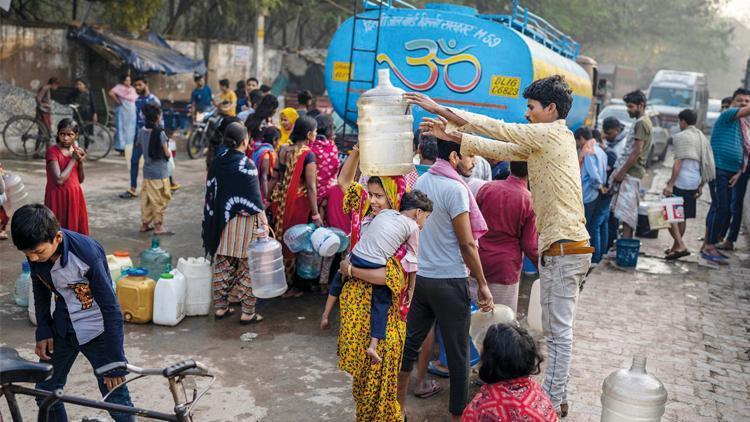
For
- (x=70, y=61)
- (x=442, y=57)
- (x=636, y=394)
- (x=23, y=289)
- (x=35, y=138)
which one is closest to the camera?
(x=636, y=394)

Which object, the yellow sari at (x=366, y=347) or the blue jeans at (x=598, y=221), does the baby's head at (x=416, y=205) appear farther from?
the blue jeans at (x=598, y=221)

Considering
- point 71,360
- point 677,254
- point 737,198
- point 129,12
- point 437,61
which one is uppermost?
point 129,12

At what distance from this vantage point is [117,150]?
550 inches

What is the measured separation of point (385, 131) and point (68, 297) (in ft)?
6.56

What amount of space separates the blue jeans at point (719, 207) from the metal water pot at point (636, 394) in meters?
6.17

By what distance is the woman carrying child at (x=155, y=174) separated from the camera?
8.21 metres

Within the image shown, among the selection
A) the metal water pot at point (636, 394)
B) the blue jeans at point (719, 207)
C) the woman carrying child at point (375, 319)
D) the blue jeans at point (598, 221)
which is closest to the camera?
the metal water pot at point (636, 394)

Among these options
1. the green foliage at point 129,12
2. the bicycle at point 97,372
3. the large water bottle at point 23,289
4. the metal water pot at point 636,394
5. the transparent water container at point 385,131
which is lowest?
the large water bottle at point 23,289

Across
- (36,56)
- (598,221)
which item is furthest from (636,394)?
(36,56)

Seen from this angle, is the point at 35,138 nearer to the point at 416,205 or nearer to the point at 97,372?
the point at 416,205

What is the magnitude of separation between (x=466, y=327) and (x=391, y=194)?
0.93 m

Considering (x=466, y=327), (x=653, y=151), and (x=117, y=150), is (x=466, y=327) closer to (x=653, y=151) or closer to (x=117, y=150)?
(x=117, y=150)

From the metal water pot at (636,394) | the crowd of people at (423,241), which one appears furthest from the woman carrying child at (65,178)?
the metal water pot at (636,394)

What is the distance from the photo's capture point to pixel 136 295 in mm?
5633
